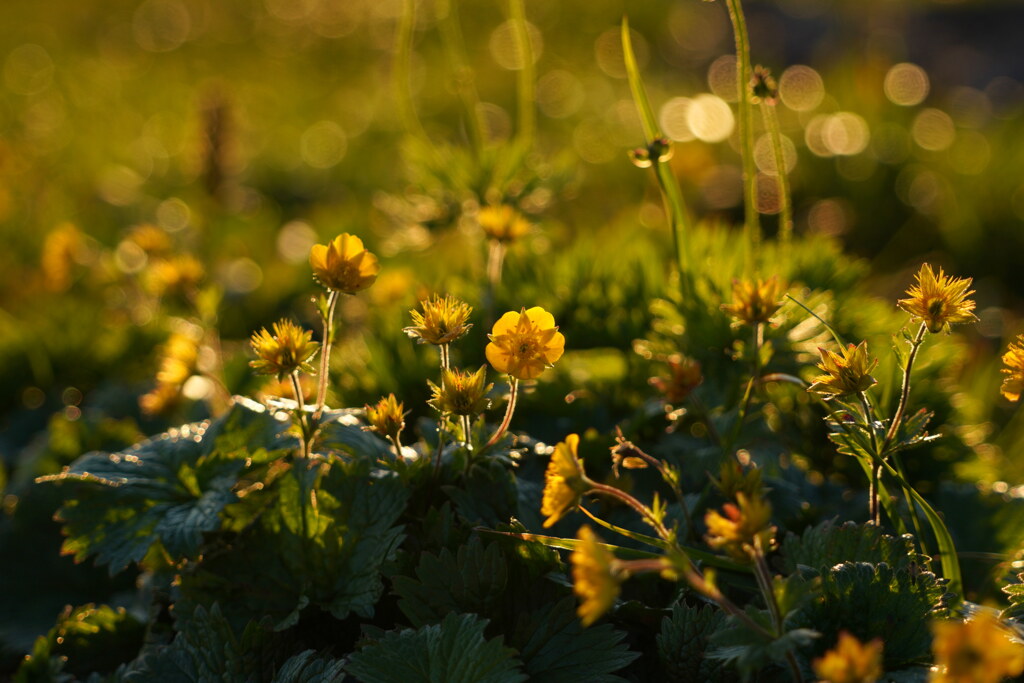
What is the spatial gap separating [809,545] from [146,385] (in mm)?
1638

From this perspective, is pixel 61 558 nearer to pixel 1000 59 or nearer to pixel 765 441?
pixel 765 441

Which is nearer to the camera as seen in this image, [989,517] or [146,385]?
[989,517]

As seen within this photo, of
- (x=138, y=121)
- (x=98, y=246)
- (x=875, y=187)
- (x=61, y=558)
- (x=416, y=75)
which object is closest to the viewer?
(x=61, y=558)

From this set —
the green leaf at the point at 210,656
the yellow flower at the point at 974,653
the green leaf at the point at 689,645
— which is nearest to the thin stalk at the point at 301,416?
the green leaf at the point at 210,656

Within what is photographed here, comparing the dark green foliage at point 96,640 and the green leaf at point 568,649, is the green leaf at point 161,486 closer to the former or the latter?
the dark green foliage at point 96,640

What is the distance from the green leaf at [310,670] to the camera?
1.14 m

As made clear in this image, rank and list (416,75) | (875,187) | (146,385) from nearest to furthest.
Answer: (146,385) → (875,187) → (416,75)

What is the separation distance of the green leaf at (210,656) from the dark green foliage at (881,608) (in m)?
0.70

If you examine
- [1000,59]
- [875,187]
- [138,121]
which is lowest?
[875,187]

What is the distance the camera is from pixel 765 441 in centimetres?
167

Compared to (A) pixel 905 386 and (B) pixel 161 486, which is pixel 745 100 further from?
(B) pixel 161 486

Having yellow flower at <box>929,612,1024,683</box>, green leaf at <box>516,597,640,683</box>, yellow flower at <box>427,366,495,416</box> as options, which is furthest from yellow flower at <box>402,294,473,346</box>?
yellow flower at <box>929,612,1024,683</box>

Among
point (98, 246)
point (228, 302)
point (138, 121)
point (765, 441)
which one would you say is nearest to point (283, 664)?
point (765, 441)

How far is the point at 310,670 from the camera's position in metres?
1.17
